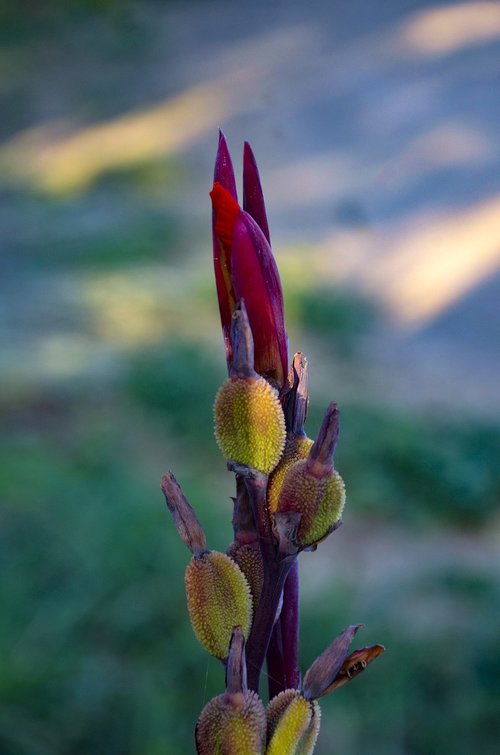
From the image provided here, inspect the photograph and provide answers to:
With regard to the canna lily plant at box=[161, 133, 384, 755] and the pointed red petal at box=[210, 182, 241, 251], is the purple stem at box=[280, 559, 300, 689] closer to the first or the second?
the canna lily plant at box=[161, 133, 384, 755]

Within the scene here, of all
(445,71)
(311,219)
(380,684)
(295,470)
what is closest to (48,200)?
(311,219)

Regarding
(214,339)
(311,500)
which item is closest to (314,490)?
(311,500)

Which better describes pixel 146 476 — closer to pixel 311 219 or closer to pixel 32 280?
pixel 32 280

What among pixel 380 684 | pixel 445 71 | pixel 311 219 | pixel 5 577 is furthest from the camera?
pixel 445 71

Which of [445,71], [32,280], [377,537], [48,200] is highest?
[445,71]

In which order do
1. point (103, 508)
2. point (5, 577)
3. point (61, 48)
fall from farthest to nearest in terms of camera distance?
point (61, 48)
point (103, 508)
point (5, 577)

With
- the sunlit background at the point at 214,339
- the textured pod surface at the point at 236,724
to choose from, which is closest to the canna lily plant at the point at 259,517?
the textured pod surface at the point at 236,724

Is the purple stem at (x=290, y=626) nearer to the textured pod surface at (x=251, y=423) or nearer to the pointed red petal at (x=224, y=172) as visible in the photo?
the textured pod surface at (x=251, y=423)

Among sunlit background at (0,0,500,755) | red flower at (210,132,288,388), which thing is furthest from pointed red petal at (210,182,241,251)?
sunlit background at (0,0,500,755)
